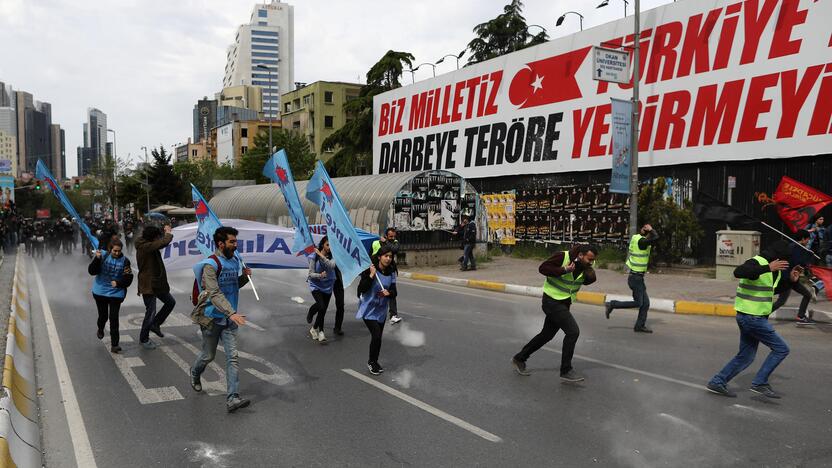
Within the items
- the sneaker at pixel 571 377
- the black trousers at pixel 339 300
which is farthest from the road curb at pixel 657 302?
the black trousers at pixel 339 300

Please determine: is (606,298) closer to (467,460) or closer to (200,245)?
(200,245)

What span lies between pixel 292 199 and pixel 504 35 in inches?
1620

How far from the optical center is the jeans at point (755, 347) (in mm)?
6676

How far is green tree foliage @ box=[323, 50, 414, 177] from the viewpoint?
1542 inches

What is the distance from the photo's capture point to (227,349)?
21.9 ft

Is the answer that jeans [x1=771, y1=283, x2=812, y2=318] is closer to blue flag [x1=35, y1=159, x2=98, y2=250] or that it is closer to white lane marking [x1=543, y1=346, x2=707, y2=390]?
white lane marking [x1=543, y1=346, x2=707, y2=390]

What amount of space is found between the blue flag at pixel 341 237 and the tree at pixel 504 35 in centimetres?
4002

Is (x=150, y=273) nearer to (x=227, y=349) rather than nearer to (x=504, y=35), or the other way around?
(x=227, y=349)

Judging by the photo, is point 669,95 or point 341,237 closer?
point 341,237

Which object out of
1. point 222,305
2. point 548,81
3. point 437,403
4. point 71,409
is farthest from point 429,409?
point 548,81

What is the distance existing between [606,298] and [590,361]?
6.34 metres

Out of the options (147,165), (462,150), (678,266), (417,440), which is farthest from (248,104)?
(417,440)

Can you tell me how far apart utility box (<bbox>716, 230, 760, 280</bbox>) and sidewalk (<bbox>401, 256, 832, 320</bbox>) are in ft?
1.42

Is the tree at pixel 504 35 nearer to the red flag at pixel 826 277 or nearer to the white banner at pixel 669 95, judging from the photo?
the white banner at pixel 669 95
